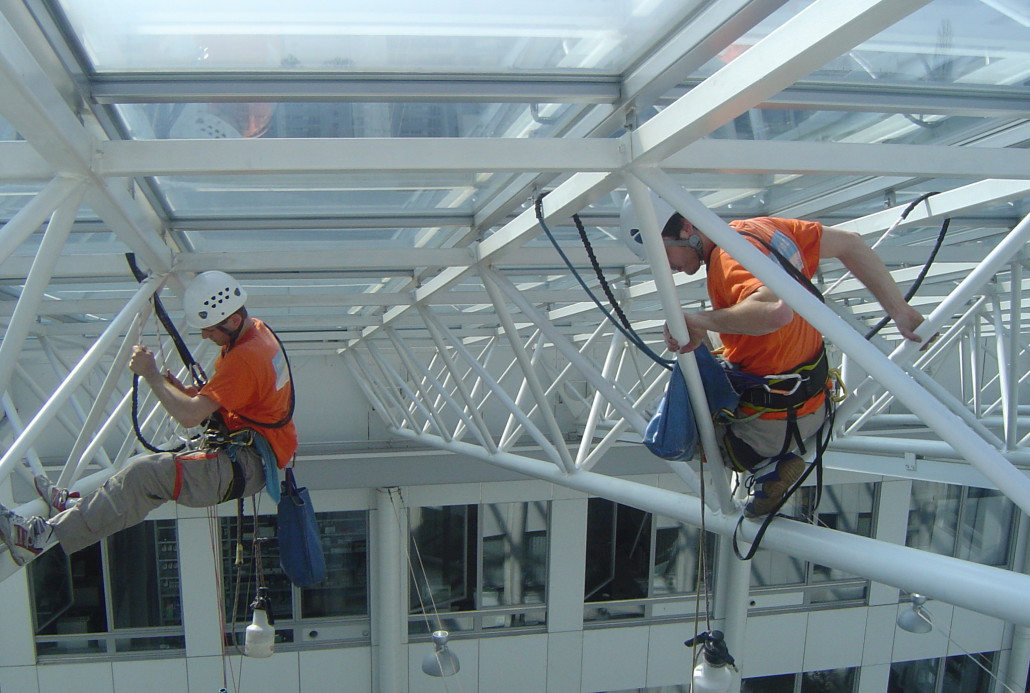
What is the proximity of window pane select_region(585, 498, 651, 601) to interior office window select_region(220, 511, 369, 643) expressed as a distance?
195 inches

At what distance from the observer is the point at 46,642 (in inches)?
622

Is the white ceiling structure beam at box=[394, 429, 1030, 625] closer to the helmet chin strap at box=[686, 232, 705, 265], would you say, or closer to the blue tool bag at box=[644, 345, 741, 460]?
the blue tool bag at box=[644, 345, 741, 460]

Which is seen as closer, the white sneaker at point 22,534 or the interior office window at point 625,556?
the white sneaker at point 22,534

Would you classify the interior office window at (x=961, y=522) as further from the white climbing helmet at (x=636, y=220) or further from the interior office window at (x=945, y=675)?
the white climbing helmet at (x=636, y=220)

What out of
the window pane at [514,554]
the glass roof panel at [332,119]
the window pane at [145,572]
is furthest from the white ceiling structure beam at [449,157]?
the window pane at [145,572]

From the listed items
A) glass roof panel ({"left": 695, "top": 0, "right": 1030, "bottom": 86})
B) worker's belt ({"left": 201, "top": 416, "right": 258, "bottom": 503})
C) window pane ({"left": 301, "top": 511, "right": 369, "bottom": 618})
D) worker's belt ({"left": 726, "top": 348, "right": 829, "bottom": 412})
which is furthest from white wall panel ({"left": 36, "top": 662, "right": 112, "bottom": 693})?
glass roof panel ({"left": 695, "top": 0, "right": 1030, "bottom": 86})

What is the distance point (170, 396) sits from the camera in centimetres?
514

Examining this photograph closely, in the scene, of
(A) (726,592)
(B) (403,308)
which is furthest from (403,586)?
(B) (403,308)

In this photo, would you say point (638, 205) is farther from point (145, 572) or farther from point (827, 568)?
point (827, 568)

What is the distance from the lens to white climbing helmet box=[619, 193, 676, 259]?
4160 mm

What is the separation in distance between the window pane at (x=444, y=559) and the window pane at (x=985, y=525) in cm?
1212

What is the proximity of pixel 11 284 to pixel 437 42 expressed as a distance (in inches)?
264

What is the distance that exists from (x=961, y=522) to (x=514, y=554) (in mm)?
11090

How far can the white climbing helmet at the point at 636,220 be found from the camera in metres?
4.16
